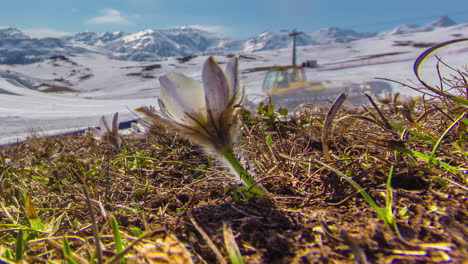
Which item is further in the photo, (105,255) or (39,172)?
(39,172)

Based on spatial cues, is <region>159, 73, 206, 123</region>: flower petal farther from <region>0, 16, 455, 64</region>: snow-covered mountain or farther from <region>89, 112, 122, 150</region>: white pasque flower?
<region>0, 16, 455, 64</region>: snow-covered mountain

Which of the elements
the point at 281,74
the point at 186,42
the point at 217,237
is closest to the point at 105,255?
the point at 217,237

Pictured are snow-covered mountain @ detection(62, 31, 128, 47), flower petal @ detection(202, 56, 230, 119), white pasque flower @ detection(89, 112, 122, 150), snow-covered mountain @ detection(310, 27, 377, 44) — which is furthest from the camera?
snow-covered mountain @ detection(310, 27, 377, 44)

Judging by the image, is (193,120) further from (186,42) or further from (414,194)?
(186,42)

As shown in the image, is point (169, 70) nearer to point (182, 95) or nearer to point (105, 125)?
point (105, 125)

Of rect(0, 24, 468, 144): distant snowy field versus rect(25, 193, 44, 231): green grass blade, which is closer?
rect(25, 193, 44, 231): green grass blade

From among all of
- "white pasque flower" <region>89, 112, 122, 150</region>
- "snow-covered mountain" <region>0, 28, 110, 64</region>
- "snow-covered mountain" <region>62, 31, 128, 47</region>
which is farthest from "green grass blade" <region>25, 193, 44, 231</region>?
"snow-covered mountain" <region>62, 31, 128, 47</region>

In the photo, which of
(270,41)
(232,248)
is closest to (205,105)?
(232,248)

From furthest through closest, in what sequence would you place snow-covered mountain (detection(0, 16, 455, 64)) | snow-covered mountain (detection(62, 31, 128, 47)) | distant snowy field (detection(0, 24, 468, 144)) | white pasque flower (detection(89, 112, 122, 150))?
snow-covered mountain (detection(62, 31, 128, 47)) < snow-covered mountain (detection(0, 16, 455, 64)) < distant snowy field (detection(0, 24, 468, 144)) < white pasque flower (detection(89, 112, 122, 150))
